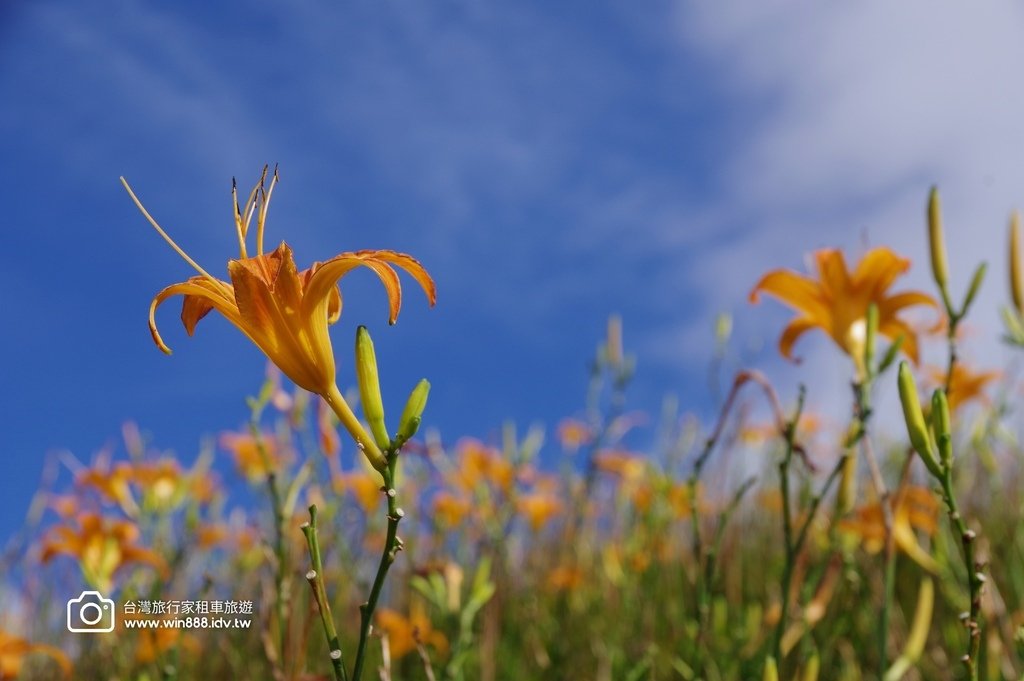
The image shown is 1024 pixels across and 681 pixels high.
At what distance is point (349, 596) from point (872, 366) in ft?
7.06

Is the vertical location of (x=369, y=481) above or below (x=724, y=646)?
above

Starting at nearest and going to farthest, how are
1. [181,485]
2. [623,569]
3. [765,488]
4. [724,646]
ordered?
[181,485]
[724,646]
[623,569]
[765,488]

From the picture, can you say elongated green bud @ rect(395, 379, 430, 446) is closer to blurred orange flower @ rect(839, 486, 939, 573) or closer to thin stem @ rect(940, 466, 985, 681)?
thin stem @ rect(940, 466, 985, 681)

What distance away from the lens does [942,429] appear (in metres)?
0.92

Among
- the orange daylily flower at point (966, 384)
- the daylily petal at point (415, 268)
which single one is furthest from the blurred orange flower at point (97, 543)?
the orange daylily flower at point (966, 384)

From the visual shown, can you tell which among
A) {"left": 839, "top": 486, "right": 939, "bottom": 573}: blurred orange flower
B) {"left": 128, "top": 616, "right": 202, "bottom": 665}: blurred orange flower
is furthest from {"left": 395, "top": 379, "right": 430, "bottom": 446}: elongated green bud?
{"left": 839, "top": 486, "right": 939, "bottom": 573}: blurred orange flower

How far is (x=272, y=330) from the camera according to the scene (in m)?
0.94

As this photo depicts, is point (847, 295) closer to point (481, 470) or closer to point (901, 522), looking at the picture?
point (901, 522)

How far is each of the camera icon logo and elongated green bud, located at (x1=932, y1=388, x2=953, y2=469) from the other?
65.1 inches

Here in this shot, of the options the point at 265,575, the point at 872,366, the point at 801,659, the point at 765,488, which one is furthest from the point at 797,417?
the point at 765,488

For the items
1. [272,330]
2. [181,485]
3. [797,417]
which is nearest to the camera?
[272,330]

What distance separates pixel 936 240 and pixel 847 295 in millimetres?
202

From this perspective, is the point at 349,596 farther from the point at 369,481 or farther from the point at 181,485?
the point at 181,485

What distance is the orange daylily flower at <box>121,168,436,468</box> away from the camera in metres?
0.88
